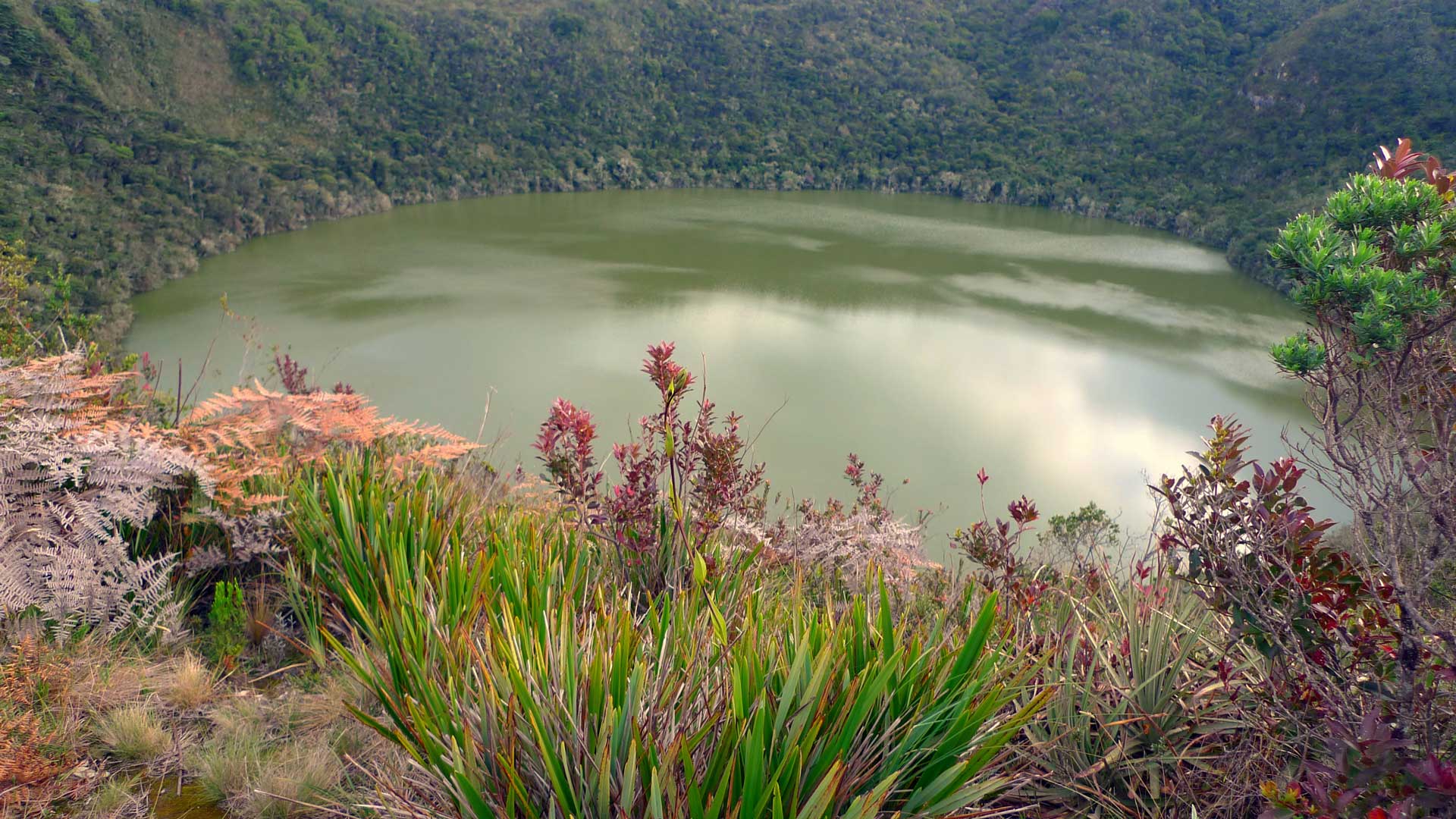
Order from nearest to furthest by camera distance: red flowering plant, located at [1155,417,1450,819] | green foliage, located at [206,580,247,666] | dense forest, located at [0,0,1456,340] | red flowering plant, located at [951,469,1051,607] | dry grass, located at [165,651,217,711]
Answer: red flowering plant, located at [1155,417,1450,819] → dry grass, located at [165,651,217,711] → green foliage, located at [206,580,247,666] → red flowering plant, located at [951,469,1051,607] → dense forest, located at [0,0,1456,340]

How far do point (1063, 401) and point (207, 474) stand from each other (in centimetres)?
1096

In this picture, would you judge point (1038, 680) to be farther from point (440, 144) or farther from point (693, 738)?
point (440, 144)

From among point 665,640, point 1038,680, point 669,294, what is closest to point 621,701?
point 665,640

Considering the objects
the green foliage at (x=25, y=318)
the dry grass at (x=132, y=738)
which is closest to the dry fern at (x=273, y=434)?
the green foliage at (x=25, y=318)

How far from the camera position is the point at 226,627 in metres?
2.20

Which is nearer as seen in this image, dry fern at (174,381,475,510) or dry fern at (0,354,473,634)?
dry fern at (0,354,473,634)

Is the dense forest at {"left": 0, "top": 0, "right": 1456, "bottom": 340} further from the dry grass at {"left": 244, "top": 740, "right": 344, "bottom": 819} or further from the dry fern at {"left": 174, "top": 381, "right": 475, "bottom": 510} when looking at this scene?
the dry grass at {"left": 244, "top": 740, "right": 344, "bottom": 819}

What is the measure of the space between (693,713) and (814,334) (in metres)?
12.8

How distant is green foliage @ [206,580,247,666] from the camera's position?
2.16 metres

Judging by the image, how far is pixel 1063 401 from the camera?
452 inches

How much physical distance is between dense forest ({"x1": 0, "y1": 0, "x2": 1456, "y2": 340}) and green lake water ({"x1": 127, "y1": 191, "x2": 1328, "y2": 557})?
214cm

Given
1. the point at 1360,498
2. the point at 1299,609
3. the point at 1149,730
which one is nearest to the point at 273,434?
the point at 1149,730

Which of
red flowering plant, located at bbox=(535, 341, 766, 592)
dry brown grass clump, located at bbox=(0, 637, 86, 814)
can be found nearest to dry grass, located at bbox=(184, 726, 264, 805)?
dry brown grass clump, located at bbox=(0, 637, 86, 814)

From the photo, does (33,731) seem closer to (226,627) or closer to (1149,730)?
(226,627)
